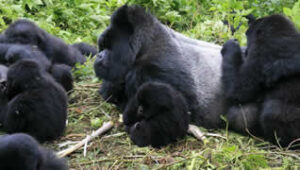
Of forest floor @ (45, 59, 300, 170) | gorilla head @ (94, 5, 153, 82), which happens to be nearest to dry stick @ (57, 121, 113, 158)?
forest floor @ (45, 59, 300, 170)

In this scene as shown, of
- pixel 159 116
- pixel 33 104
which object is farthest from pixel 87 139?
pixel 159 116

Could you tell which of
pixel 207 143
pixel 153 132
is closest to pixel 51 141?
pixel 153 132

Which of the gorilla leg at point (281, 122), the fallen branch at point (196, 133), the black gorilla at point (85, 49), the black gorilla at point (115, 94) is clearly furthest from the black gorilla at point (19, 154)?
the black gorilla at point (85, 49)

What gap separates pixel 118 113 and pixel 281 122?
148 centimetres

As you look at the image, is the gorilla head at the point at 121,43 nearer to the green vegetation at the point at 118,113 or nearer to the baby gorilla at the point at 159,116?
the green vegetation at the point at 118,113

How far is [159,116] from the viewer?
3379 millimetres

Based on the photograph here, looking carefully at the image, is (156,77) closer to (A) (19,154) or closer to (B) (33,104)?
(B) (33,104)

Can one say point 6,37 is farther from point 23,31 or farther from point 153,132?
point 153,132

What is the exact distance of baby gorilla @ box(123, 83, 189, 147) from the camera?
3377mm

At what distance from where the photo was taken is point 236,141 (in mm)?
3633

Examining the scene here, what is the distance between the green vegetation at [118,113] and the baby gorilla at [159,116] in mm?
81

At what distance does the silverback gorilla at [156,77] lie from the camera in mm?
3414

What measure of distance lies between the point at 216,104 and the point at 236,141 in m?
0.43

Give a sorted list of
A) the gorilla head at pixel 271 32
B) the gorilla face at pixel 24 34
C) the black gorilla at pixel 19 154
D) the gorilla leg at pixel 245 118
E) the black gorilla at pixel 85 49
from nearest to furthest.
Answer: the black gorilla at pixel 19 154 → the gorilla head at pixel 271 32 → the gorilla leg at pixel 245 118 → the gorilla face at pixel 24 34 → the black gorilla at pixel 85 49
